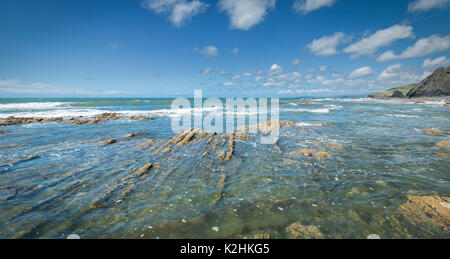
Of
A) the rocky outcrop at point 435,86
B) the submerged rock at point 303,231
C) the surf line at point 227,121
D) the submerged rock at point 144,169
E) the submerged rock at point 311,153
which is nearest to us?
the submerged rock at point 303,231

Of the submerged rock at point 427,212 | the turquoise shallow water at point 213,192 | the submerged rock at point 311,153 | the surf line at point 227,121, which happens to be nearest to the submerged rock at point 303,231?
the turquoise shallow water at point 213,192

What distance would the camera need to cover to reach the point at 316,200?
5.25 metres

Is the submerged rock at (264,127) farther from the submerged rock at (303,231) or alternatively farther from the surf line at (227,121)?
the submerged rock at (303,231)

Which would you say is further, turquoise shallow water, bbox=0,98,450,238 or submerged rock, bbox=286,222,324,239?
turquoise shallow water, bbox=0,98,450,238

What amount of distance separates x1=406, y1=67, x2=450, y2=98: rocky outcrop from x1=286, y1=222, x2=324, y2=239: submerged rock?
336 ft

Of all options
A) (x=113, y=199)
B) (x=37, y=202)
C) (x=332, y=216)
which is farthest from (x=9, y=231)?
(x=332, y=216)

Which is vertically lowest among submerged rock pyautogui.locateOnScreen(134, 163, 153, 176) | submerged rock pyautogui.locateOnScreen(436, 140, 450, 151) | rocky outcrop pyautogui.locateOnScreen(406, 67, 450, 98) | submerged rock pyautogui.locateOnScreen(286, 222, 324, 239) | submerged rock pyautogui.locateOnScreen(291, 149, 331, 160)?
submerged rock pyautogui.locateOnScreen(286, 222, 324, 239)

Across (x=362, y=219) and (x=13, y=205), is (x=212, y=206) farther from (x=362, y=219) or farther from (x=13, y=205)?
(x=13, y=205)

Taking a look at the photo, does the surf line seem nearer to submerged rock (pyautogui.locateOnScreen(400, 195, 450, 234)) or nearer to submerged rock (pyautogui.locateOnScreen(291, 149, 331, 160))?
submerged rock (pyautogui.locateOnScreen(291, 149, 331, 160))

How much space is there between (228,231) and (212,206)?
1091mm

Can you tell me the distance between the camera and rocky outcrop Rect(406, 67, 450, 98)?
6812 cm

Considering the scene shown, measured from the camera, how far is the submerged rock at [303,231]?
390cm

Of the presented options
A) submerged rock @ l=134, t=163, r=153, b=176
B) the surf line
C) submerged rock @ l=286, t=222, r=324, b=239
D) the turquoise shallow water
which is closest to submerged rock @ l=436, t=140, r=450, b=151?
the turquoise shallow water

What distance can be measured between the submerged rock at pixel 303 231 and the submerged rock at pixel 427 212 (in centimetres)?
230
